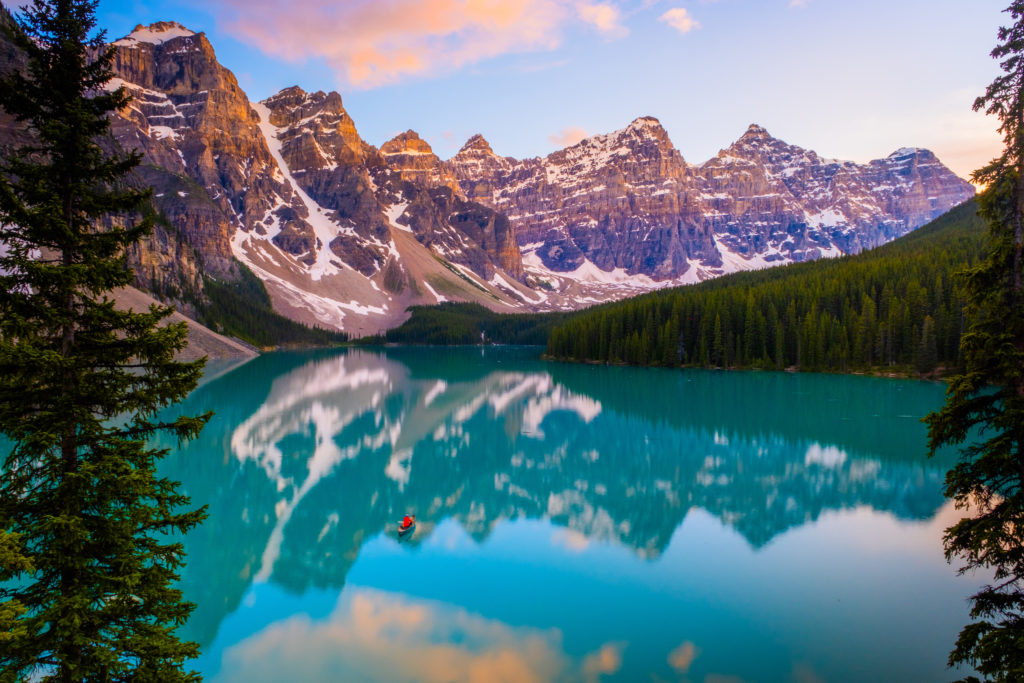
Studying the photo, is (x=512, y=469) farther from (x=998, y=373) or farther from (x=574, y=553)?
(x=998, y=373)

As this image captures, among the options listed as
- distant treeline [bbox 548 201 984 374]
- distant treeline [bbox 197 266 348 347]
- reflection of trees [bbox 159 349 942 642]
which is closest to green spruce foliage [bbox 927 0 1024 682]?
reflection of trees [bbox 159 349 942 642]

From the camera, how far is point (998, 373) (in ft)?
29.6

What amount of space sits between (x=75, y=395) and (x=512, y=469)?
25.3 meters

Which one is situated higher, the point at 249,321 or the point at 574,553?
the point at 249,321

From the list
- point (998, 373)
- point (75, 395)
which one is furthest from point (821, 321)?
point (75, 395)

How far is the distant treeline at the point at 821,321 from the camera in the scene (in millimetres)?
73625

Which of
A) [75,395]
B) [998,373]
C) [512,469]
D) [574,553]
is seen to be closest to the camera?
[75,395]

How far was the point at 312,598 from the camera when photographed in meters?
16.2

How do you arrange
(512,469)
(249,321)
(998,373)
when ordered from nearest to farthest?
(998,373)
(512,469)
(249,321)

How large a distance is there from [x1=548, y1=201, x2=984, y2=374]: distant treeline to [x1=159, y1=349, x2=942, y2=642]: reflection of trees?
749 inches

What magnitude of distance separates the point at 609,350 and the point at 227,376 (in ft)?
201

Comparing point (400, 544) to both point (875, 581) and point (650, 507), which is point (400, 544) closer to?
point (650, 507)

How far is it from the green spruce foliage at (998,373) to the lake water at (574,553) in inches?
167

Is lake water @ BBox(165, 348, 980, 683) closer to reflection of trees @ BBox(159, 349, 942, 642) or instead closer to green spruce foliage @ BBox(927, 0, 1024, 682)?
reflection of trees @ BBox(159, 349, 942, 642)
